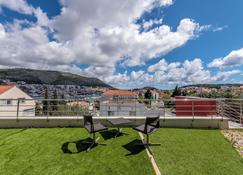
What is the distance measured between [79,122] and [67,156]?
2639mm

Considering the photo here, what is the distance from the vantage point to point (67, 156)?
11.5 feet

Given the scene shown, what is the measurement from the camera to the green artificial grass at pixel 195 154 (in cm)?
294

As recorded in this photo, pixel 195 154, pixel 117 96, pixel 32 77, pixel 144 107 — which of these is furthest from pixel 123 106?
pixel 32 77

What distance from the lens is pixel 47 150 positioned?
384 centimetres

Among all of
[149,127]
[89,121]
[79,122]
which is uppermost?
[89,121]

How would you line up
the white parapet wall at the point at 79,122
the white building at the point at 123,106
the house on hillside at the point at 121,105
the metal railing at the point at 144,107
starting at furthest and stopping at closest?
the house on hillside at the point at 121,105 → the white building at the point at 123,106 → the metal railing at the point at 144,107 → the white parapet wall at the point at 79,122

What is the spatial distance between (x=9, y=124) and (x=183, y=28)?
548 inches

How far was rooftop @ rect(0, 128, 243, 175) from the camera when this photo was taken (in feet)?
9.67

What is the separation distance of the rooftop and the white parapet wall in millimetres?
880

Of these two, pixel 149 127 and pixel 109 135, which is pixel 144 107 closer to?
pixel 109 135

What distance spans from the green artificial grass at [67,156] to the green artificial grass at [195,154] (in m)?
0.51

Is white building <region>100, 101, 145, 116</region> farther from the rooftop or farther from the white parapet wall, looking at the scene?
the rooftop

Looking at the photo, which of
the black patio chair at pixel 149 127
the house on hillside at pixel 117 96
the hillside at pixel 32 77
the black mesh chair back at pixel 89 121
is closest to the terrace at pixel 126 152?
the black patio chair at pixel 149 127

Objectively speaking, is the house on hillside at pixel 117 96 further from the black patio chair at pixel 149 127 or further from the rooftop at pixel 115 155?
the black patio chair at pixel 149 127
